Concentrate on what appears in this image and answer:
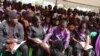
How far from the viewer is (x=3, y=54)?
10062 mm

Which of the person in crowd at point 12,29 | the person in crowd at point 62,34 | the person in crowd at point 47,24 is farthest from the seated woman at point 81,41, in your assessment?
the person in crowd at point 12,29

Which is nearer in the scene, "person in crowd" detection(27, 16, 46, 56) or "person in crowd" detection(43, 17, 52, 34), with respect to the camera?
"person in crowd" detection(27, 16, 46, 56)

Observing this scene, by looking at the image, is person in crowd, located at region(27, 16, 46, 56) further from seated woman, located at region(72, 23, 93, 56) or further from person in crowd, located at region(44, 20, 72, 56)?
seated woman, located at region(72, 23, 93, 56)

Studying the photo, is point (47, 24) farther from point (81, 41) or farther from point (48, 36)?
point (48, 36)

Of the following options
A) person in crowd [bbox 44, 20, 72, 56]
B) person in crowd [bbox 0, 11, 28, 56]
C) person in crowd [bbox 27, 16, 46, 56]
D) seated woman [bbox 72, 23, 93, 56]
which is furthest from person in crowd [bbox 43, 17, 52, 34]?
person in crowd [bbox 0, 11, 28, 56]

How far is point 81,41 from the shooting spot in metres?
12.1

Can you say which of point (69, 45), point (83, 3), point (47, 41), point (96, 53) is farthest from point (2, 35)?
point (83, 3)

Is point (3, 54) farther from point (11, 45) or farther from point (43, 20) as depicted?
point (43, 20)

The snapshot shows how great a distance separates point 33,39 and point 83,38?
6.59 feet

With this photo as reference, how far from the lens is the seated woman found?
39.1 ft

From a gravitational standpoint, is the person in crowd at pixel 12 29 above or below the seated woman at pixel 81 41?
above

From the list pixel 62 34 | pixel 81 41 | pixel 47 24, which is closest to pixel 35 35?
pixel 62 34

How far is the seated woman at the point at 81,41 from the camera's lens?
11906 mm

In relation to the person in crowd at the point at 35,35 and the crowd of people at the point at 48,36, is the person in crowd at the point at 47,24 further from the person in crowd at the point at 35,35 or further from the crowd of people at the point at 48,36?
the person in crowd at the point at 35,35
